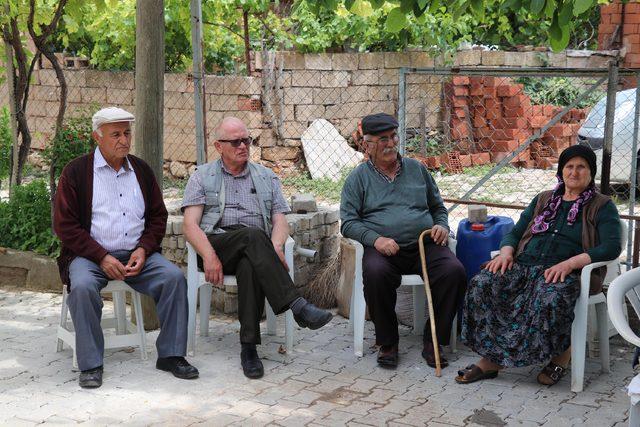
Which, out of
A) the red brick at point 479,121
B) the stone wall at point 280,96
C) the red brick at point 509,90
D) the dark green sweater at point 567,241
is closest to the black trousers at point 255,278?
the dark green sweater at point 567,241

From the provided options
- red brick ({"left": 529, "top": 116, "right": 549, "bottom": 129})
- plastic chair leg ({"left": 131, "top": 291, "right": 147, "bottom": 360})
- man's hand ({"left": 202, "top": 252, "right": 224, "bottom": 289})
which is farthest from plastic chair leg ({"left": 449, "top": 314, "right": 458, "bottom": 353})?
red brick ({"left": 529, "top": 116, "right": 549, "bottom": 129})

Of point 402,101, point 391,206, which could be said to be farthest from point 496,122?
point 391,206

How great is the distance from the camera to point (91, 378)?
4656 millimetres

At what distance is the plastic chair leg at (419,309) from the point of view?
5.47m

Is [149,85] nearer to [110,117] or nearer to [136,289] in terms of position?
[110,117]

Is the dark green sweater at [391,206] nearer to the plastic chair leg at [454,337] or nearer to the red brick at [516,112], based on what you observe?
the plastic chair leg at [454,337]

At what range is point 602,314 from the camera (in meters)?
4.89

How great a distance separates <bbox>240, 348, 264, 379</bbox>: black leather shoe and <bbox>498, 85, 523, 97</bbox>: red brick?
8738mm

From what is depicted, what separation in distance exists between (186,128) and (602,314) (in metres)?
7.62

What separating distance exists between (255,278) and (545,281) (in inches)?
62.6

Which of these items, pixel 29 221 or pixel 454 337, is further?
pixel 29 221

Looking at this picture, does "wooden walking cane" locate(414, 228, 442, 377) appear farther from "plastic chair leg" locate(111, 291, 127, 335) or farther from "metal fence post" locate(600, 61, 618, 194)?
"plastic chair leg" locate(111, 291, 127, 335)

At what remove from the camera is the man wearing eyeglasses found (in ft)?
16.3

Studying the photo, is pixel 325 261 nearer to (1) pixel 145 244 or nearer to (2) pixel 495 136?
(1) pixel 145 244
